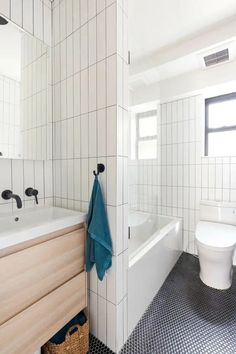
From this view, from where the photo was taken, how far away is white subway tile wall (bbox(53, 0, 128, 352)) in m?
1.13

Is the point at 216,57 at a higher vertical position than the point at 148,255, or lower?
higher

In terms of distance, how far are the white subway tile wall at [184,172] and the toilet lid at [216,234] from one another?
32cm

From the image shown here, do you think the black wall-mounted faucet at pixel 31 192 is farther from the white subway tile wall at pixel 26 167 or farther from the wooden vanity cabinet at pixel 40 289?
the wooden vanity cabinet at pixel 40 289

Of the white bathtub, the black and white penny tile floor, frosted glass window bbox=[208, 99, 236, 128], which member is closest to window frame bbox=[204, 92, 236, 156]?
frosted glass window bbox=[208, 99, 236, 128]

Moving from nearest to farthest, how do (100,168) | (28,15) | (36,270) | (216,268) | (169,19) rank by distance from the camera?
(36,270), (100,168), (28,15), (169,19), (216,268)

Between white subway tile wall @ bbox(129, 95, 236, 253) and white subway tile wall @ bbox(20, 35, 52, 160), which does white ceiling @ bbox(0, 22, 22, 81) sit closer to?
white subway tile wall @ bbox(20, 35, 52, 160)

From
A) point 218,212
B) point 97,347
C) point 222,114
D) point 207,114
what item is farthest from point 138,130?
point 97,347

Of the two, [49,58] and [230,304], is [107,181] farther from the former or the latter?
[230,304]

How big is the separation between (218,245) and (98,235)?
Answer: 117cm

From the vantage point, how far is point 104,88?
1159mm

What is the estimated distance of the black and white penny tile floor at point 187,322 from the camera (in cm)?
120

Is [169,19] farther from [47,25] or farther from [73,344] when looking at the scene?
[73,344]

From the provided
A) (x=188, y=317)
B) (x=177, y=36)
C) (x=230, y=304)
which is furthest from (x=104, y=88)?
(x=230, y=304)

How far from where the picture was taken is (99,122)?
119 cm
